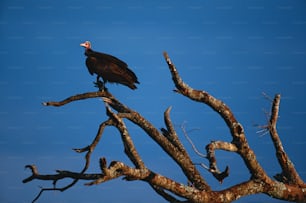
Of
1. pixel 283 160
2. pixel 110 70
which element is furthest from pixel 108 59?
pixel 283 160

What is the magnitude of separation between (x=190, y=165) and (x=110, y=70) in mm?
2803

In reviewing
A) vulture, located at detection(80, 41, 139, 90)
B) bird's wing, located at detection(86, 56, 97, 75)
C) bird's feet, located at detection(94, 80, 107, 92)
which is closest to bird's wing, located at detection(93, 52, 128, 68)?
vulture, located at detection(80, 41, 139, 90)

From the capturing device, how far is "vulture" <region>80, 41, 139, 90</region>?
31.7 feet

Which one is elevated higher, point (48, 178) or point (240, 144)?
point (48, 178)

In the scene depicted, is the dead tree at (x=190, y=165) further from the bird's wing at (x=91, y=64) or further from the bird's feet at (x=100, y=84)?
the bird's wing at (x=91, y=64)

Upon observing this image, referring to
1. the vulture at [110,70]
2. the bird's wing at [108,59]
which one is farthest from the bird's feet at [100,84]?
the bird's wing at [108,59]

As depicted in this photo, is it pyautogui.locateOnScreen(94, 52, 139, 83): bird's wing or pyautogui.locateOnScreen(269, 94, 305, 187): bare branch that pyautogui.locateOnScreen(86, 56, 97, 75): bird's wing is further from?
pyautogui.locateOnScreen(269, 94, 305, 187): bare branch

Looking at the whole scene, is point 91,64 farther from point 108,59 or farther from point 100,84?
point 100,84

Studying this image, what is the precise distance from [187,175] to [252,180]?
1330mm

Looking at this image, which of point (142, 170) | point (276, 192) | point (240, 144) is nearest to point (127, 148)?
point (142, 170)

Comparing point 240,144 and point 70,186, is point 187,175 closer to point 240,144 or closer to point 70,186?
point 240,144

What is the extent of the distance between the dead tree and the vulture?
921 millimetres

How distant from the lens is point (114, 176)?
21.0 ft

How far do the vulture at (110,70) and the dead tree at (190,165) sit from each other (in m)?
0.92
